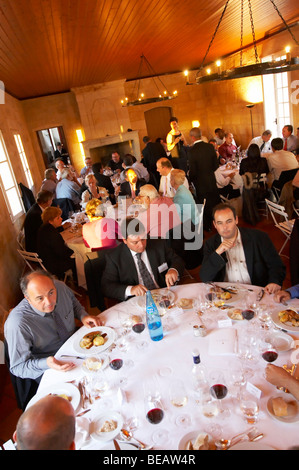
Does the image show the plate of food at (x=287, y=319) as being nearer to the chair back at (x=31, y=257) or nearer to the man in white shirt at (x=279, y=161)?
the chair back at (x=31, y=257)

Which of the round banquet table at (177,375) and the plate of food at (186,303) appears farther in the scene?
the plate of food at (186,303)

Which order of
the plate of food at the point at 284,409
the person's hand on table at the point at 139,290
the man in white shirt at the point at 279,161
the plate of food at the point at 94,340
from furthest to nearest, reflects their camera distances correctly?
the man in white shirt at the point at 279,161 → the person's hand on table at the point at 139,290 → the plate of food at the point at 94,340 → the plate of food at the point at 284,409

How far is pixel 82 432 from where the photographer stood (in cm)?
155

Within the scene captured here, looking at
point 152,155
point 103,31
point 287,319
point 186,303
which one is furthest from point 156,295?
point 152,155

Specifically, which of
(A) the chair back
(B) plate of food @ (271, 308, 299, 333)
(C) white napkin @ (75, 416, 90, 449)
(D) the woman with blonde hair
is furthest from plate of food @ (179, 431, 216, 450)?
(D) the woman with blonde hair

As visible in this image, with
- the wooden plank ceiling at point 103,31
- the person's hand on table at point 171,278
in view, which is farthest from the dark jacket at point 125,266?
the wooden plank ceiling at point 103,31

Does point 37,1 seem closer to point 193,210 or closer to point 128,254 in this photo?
point 128,254

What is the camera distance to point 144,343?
6.95ft

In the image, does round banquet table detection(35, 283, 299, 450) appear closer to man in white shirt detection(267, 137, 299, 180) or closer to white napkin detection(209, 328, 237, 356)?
white napkin detection(209, 328, 237, 356)

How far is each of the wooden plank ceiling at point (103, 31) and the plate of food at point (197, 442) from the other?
12.2 feet

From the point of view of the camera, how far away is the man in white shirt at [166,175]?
18.6ft

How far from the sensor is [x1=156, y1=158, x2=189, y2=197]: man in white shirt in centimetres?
568

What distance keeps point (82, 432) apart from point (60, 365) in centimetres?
54
